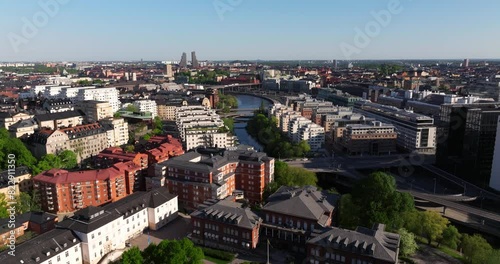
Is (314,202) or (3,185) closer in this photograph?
(314,202)

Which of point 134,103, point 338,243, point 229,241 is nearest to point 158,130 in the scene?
point 134,103

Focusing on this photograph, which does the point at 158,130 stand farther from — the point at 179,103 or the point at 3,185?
the point at 3,185

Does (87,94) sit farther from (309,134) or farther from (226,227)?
(226,227)

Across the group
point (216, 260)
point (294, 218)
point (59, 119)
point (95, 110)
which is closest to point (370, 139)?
point (294, 218)

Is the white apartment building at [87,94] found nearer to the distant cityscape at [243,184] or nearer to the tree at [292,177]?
the distant cityscape at [243,184]

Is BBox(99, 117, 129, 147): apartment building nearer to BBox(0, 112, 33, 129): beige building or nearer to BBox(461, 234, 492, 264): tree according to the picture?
BBox(0, 112, 33, 129): beige building

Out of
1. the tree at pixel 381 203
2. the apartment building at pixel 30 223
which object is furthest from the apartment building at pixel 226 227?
the apartment building at pixel 30 223
